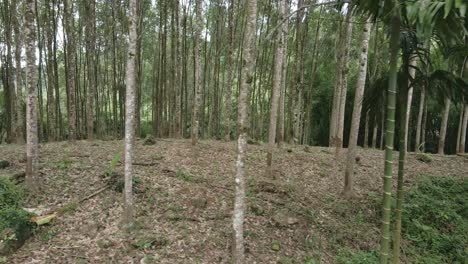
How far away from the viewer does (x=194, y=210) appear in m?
6.04

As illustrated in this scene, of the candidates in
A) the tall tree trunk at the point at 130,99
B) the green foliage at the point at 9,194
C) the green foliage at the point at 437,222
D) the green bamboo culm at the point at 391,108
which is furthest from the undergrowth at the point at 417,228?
the green foliage at the point at 9,194

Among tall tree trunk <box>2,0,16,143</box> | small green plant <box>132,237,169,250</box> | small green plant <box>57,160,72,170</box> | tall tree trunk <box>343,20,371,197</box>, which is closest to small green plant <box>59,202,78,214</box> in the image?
small green plant <box>132,237,169,250</box>

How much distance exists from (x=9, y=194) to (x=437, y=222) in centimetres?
843

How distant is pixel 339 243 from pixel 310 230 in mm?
554

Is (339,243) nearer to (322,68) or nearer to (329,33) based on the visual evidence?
(329,33)

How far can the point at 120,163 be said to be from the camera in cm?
798

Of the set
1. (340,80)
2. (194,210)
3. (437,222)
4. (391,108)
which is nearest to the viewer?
(391,108)

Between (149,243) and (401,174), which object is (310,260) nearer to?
(401,174)

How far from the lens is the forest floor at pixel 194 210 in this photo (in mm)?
4910

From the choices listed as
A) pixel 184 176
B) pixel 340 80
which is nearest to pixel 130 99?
pixel 184 176

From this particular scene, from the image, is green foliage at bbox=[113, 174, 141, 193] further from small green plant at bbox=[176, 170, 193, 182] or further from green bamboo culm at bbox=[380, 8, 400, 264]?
green bamboo culm at bbox=[380, 8, 400, 264]

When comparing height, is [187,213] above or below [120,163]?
below

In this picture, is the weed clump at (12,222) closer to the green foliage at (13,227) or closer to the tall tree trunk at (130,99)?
the green foliage at (13,227)

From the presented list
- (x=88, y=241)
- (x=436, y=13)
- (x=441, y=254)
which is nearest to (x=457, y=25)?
(x=436, y=13)
